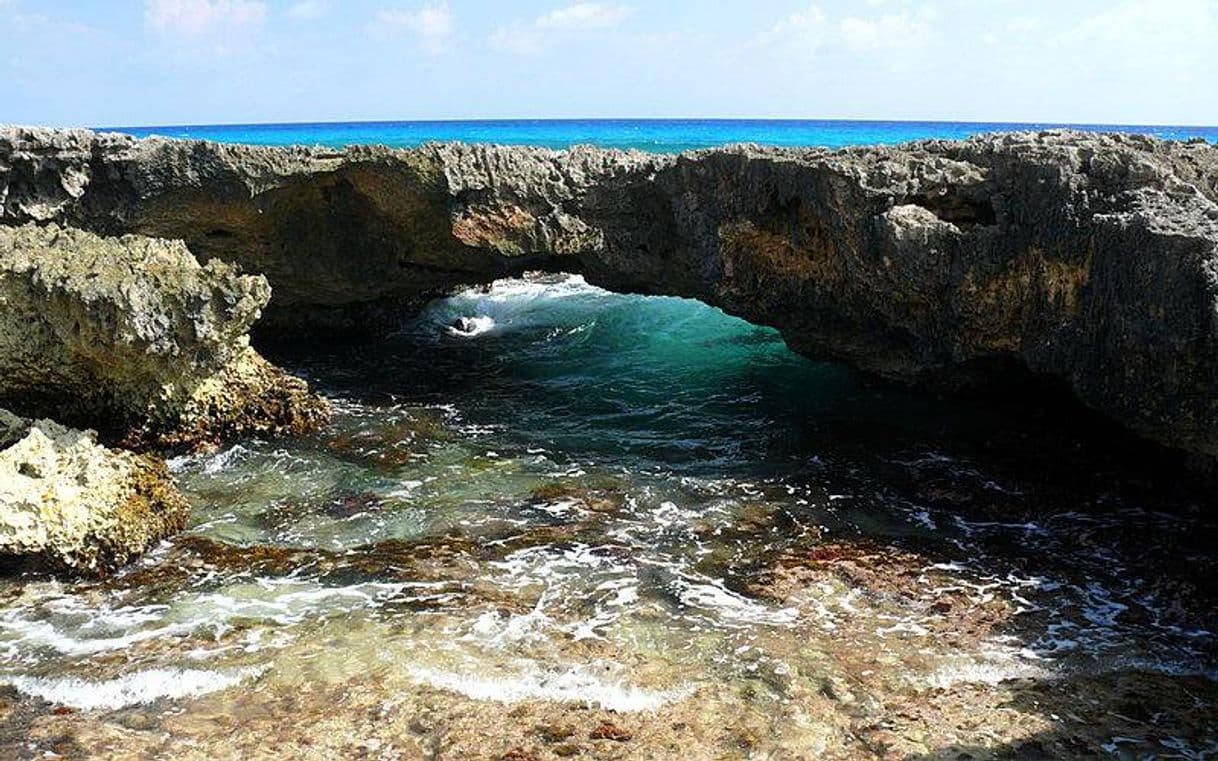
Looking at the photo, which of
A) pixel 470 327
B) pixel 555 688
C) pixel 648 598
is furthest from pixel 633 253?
pixel 555 688

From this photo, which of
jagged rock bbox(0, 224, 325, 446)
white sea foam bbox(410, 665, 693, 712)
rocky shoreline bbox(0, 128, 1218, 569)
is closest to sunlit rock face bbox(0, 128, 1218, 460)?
rocky shoreline bbox(0, 128, 1218, 569)

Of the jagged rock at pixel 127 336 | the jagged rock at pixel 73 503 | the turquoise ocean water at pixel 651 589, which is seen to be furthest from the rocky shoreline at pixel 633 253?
the turquoise ocean water at pixel 651 589

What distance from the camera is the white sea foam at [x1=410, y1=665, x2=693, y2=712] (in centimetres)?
540

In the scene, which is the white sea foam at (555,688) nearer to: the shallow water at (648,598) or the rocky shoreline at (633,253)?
the shallow water at (648,598)

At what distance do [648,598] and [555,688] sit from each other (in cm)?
142

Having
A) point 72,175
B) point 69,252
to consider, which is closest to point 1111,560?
point 69,252

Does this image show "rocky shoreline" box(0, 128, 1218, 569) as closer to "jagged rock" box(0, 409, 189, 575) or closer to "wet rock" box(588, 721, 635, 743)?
"jagged rock" box(0, 409, 189, 575)

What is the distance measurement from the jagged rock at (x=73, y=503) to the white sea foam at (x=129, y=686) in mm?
1596

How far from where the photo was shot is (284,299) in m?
13.2

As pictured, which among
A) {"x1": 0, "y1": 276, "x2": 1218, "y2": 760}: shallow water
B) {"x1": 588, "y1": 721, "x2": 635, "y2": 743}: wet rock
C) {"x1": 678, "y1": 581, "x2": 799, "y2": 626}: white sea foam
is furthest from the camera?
{"x1": 678, "y1": 581, "x2": 799, "y2": 626}: white sea foam

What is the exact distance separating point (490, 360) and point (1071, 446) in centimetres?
810

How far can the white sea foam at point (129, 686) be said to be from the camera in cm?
535

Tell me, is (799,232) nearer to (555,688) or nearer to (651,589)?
(651,589)

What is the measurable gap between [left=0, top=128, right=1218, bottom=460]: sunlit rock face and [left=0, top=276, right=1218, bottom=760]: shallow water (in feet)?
4.12
